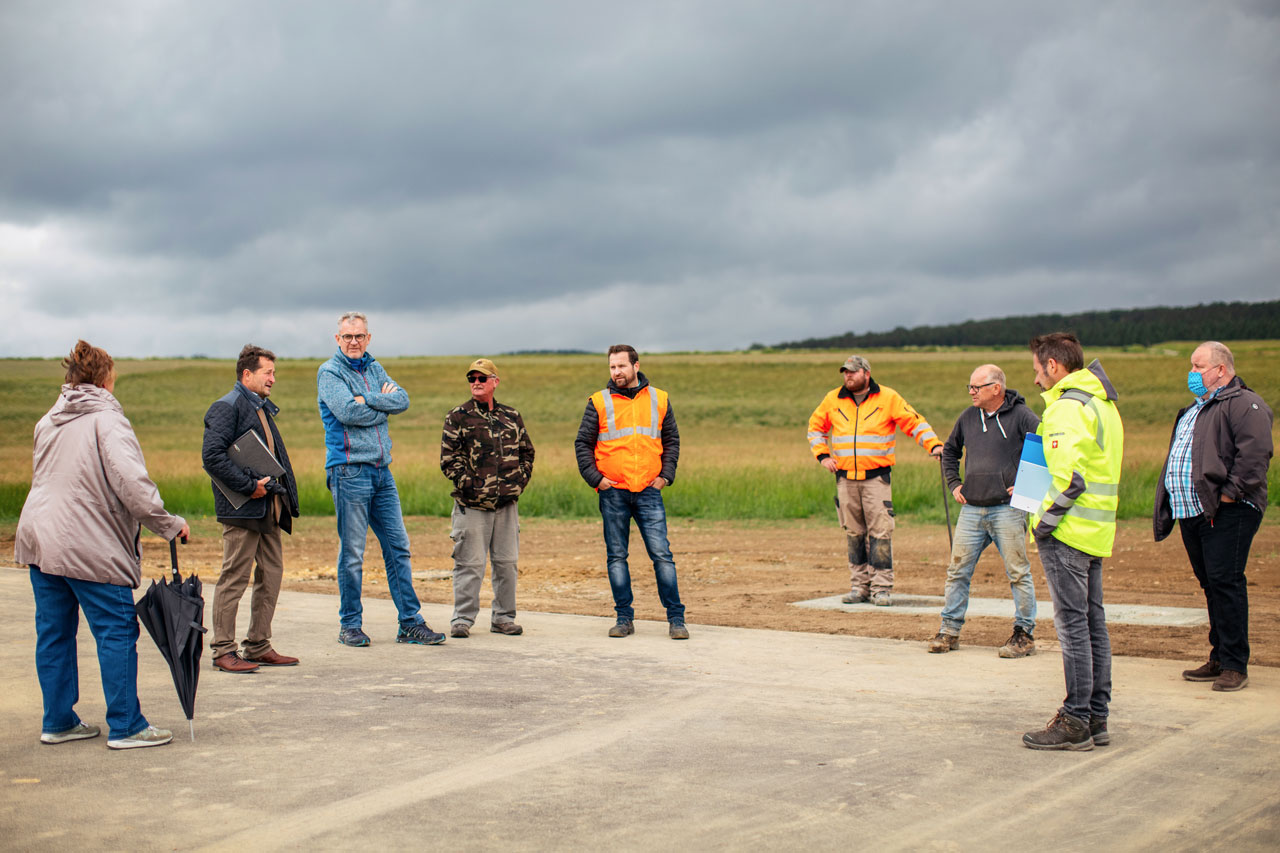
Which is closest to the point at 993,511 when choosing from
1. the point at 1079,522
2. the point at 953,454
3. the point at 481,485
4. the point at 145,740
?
the point at 953,454

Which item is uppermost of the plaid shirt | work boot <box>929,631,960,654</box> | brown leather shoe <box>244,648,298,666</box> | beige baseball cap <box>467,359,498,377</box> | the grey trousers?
beige baseball cap <box>467,359,498,377</box>

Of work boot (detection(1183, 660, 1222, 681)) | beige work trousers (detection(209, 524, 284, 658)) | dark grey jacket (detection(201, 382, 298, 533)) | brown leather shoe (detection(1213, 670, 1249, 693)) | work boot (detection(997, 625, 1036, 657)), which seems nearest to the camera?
brown leather shoe (detection(1213, 670, 1249, 693))

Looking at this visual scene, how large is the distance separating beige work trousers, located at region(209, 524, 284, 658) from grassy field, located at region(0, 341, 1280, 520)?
48.4 feet

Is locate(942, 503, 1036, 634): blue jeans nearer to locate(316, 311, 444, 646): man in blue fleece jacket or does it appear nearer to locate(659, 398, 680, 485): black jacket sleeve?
locate(659, 398, 680, 485): black jacket sleeve

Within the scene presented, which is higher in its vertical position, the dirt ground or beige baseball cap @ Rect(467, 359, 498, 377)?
beige baseball cap @ Rect(467, 359, 498, 377)

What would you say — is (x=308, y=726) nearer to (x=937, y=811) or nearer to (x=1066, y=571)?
(x=937, y=811)

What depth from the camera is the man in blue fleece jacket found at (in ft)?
25.8

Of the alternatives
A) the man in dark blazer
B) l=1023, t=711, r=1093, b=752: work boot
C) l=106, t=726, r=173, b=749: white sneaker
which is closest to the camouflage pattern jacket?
the man in dark blazer

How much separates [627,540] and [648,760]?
3380 millimetres

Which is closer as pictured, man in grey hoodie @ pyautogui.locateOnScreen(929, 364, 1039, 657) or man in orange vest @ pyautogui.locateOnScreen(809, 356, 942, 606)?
man in grey hoodie @ pyautogui.locateOnScreen(929, 364, 1039, 657)

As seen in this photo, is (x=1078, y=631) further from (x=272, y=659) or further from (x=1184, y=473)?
(x=272, y=659)

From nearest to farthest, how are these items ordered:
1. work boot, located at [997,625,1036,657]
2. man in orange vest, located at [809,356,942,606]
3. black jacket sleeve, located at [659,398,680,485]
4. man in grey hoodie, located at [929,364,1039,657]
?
work boot, located at [997,625,1036,657] < man in grey hoodie, located at [929,364,1039,657] < black jacket sleeve, located at [659,398,680,485] < man in orange vest, located at [809,356,942,606]

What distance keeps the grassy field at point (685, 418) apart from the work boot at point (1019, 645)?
13.2 m

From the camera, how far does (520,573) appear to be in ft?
44.6
